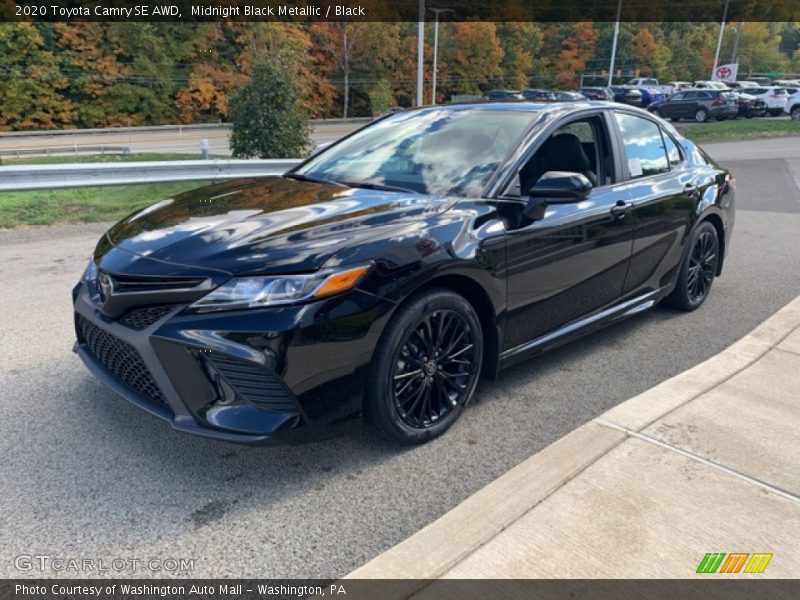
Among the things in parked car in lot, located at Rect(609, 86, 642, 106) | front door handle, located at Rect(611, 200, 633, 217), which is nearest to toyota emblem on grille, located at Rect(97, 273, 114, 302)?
front door handle, located at Rect(611, 200, 633, 217)

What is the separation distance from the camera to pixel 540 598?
82.9 inches

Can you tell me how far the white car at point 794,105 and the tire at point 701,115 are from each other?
615 cm

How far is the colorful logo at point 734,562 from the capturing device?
89.2 inches

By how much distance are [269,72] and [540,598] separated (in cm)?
1262

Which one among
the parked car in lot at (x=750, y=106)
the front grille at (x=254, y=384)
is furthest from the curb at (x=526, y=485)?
the parked car in lot at (x=750, y=106)

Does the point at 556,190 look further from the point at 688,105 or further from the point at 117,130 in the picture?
the point at 117,130

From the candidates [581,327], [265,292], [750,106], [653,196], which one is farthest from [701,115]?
[265,292]

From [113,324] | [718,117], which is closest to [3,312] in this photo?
[113,324]

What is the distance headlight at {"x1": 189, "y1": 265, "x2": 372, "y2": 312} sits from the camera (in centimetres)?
255

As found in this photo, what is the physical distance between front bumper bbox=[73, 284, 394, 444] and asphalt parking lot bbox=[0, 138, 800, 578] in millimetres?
271

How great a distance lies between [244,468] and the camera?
2.89 meters

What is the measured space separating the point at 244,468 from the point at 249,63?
42276 mm

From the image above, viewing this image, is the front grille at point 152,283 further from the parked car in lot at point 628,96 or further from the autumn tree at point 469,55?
the autumn tree at point 469,55

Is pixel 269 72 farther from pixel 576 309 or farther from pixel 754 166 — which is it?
pixel 754 166
